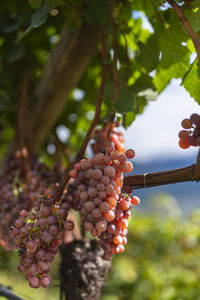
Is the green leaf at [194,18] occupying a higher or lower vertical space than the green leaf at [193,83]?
higher

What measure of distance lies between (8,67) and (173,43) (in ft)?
1.92

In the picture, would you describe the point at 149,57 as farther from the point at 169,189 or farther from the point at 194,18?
the point at 169,189

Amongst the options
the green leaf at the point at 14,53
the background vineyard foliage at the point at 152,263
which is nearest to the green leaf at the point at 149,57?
the green leaf at the point at 14,53

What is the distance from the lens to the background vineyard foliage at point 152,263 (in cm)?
141

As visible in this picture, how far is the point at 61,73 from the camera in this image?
35.1 inches

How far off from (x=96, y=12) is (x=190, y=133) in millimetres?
269

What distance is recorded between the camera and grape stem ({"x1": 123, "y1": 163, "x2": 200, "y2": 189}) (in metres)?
0.39

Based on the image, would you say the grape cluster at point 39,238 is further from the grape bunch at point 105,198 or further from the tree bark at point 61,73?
the tree bark at point 61,73

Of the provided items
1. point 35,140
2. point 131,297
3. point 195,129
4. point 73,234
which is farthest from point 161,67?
point 131,297

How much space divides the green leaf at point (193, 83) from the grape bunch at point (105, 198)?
137 mm

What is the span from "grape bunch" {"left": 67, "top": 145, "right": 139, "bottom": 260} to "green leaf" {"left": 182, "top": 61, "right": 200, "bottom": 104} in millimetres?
137

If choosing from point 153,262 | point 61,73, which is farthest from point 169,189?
point 61,73

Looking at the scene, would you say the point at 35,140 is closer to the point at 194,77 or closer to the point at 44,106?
the point at 44,106

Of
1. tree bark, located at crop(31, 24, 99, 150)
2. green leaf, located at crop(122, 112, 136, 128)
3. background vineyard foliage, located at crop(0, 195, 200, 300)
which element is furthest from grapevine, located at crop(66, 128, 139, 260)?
background vineyard foliage, located at crop(0, 195, 200, 300)
